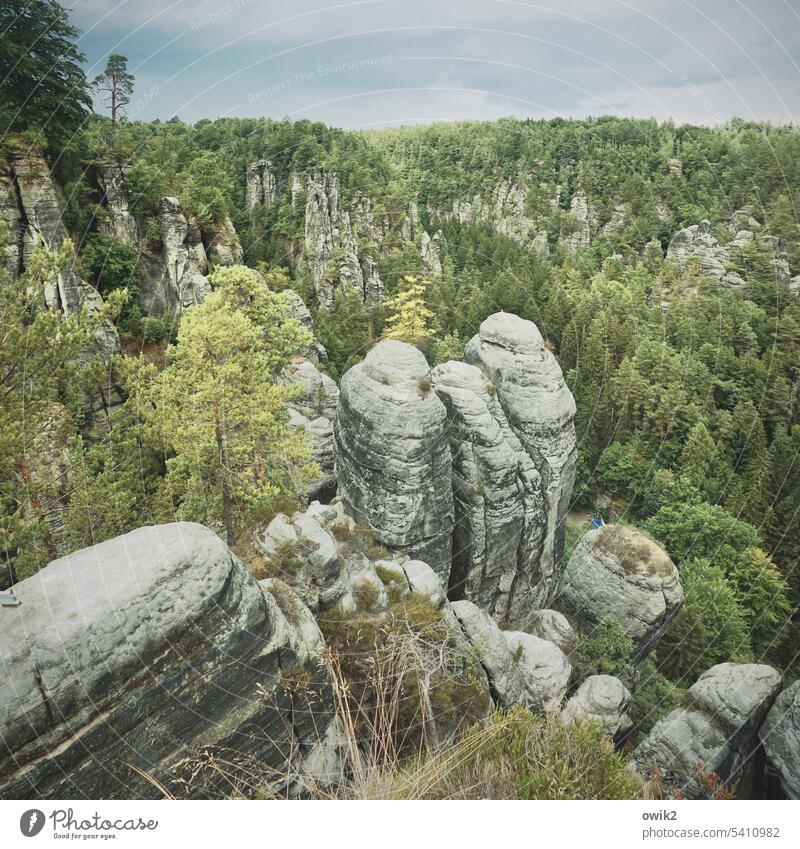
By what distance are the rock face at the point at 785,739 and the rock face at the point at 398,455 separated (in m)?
8.87

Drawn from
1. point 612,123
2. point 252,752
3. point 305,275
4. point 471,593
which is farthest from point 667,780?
point 612,123

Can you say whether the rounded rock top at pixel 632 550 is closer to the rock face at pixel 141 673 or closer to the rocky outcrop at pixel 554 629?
the rocky outcrop at pixel 554 629

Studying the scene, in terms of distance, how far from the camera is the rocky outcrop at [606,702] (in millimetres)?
12828

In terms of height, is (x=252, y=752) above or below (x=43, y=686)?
below

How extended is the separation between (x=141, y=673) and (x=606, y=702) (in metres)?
13.0

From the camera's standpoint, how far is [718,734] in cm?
1177

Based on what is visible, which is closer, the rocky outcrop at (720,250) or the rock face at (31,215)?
the rock face at (31,215)

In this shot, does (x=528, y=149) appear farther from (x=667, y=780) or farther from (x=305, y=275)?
(x=667, y=780)

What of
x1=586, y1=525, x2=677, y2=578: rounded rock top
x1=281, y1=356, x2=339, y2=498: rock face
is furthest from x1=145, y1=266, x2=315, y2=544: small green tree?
x1=586, y1=525, x2=677, y2=578: rounded rock top

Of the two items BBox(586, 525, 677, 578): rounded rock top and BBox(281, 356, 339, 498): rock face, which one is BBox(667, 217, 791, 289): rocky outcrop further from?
BBox(281, 356, 339, 498): rock face

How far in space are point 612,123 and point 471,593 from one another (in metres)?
42.5

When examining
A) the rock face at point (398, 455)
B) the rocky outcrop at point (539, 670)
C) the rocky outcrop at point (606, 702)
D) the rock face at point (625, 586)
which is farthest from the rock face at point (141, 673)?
the rock face at point (625, 586)

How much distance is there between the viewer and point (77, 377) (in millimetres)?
6922

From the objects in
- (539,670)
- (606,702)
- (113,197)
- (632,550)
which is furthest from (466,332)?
(113,197)
